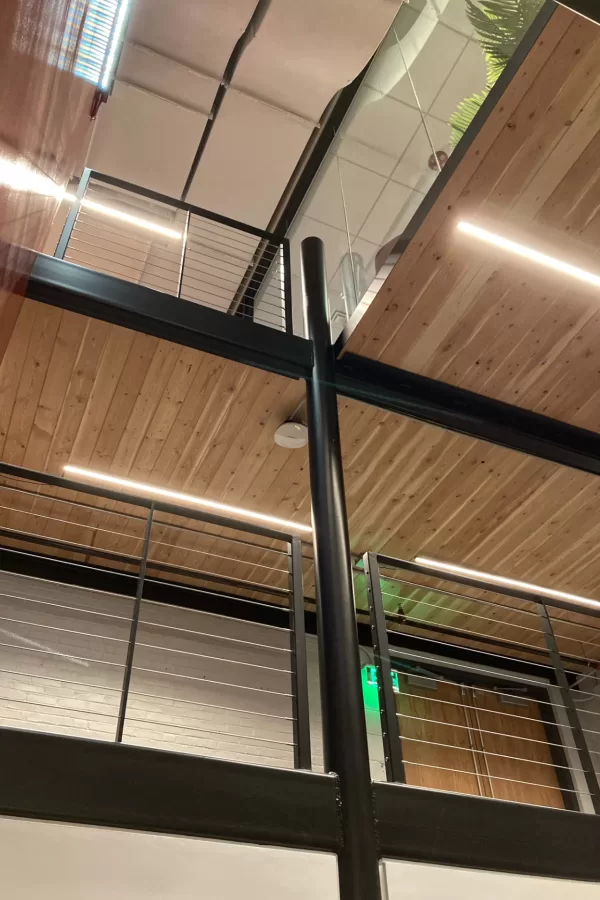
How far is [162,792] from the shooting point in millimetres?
2191

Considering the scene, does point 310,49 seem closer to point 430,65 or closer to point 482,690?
point 430,65

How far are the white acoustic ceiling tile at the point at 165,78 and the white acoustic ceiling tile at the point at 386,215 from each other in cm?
164

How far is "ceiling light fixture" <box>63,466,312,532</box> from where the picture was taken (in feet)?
15.0

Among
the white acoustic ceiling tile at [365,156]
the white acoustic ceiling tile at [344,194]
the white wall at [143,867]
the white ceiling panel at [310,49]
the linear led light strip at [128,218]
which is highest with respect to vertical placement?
the white acoustic ceiling tile at [365,156]

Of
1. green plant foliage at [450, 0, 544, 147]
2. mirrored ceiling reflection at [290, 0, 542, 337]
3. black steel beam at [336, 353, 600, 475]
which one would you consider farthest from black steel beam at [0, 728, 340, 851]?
mirrored ceiling reflection at [290, 0, 542, 337]

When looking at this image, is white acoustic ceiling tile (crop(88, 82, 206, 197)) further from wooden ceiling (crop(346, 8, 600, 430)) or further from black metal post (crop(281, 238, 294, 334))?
wooden ceiling (crop(346, 8, 600, 430))

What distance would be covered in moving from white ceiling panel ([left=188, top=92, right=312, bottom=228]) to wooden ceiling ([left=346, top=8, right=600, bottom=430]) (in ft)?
8.44

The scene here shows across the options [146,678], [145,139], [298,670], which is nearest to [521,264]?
[298,670]

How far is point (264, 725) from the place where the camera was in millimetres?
5289

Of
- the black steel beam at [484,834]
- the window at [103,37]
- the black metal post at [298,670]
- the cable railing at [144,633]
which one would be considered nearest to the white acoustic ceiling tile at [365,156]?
the window at [103,37]

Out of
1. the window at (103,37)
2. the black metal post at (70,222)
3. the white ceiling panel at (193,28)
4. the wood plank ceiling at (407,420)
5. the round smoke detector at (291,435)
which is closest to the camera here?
the wood plank ceiling at (407,420)

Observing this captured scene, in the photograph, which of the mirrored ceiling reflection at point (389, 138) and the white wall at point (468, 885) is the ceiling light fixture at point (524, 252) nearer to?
the mirrored ceiling reflection at point (389, 138)

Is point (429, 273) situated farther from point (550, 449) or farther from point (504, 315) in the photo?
point (550, 449)

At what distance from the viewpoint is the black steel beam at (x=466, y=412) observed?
373cm
